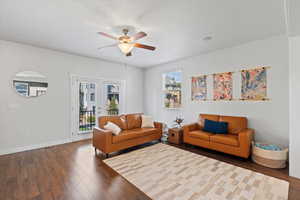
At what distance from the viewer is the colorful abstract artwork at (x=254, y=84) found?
3.17 meters

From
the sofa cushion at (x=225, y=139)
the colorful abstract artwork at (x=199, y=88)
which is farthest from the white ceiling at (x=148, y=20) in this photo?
the sofa cushion at (x=225, y=139)

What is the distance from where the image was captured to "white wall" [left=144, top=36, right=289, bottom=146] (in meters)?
2.93

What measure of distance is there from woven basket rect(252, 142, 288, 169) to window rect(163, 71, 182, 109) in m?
2.67

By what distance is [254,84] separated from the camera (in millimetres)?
3295

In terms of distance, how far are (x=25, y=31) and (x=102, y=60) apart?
226 centimetres

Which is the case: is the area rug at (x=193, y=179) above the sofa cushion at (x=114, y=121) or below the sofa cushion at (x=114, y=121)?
below

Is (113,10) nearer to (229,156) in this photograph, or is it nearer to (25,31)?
Result: (25,31)

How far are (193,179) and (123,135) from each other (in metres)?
1.77

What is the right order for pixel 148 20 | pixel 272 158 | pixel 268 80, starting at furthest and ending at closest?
pixel 268 80, pixel 272 158, pixel 148 20

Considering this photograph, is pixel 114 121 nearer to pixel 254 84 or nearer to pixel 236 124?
pixel 236 124

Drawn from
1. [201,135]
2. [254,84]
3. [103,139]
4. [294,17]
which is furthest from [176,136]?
[294,17]

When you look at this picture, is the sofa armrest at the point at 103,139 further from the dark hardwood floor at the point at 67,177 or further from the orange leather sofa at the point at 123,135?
the dark hardwood floor at the point at 67,177

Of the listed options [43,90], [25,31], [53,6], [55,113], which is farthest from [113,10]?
[55,113]

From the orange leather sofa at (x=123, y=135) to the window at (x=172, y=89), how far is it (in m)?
1.36
